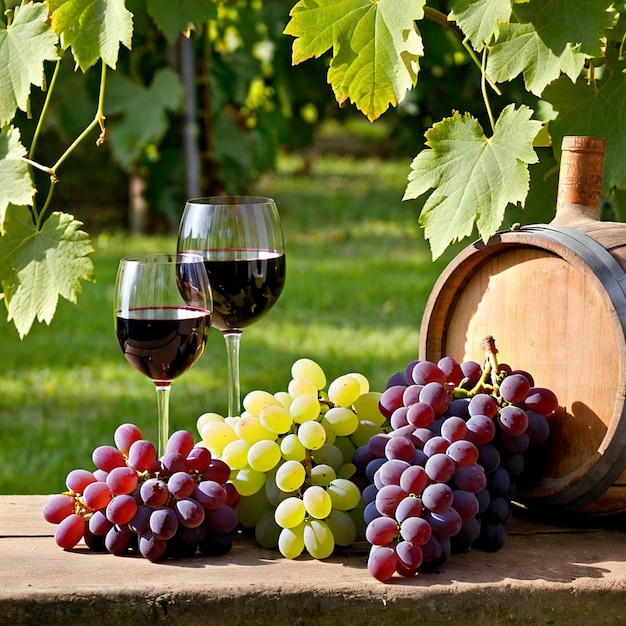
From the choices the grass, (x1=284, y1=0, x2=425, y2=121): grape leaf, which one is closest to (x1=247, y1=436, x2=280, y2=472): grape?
(x1=284, y1=0, x2=425, y2=121): grape leaf

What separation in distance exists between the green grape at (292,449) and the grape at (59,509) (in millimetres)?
294

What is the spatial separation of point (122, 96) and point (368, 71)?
4715 millimetres

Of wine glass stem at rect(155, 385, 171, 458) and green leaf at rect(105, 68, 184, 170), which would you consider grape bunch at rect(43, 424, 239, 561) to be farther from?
green leaf at rect(105, 68, 184, 170)

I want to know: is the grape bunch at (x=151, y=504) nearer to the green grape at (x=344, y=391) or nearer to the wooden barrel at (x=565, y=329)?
the green grape at (x=344, y=391)

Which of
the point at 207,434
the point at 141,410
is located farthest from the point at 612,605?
the point at 141,410

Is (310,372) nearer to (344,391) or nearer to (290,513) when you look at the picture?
(344,391)

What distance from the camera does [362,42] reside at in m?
1.37

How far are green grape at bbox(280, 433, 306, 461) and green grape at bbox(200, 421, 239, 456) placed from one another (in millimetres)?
92

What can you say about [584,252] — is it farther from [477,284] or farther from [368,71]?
[368,71]

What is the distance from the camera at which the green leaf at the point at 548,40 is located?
4.48 feet

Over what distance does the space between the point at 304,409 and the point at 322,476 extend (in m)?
0.09

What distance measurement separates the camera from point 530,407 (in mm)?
1372

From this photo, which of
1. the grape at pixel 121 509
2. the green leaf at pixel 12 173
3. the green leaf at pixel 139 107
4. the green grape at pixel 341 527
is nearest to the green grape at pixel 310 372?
the green grape at pixel 341 527

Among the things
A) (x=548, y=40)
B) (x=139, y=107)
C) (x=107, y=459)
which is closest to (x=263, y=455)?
(x=107, y=459)
